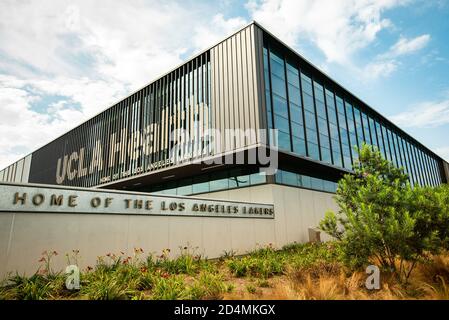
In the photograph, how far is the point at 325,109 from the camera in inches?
926

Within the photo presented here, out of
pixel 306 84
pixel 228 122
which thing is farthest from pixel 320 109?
pixel 228 122

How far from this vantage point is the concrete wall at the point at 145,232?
7.89 metres

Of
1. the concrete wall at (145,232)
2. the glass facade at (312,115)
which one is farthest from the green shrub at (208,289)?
the glass facade at (312,115)

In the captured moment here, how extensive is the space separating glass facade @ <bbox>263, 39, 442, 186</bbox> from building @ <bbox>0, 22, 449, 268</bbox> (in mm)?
95

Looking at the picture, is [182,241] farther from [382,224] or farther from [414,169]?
[414,169]

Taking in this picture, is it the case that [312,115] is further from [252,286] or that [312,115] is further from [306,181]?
[252,286]

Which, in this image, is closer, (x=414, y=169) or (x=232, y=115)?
(x=232, y=115)

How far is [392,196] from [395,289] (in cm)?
240

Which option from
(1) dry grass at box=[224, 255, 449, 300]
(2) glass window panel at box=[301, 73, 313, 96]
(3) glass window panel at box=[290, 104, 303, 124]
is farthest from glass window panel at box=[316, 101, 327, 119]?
(1) dry grass at box=[224, 255, 449, 300]

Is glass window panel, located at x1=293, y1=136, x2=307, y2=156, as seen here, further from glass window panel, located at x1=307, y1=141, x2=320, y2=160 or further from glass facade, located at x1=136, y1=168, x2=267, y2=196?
glass facade, located at x1=136, y1=168, x2=267, y2=196

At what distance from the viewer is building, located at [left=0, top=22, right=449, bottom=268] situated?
16.8m
